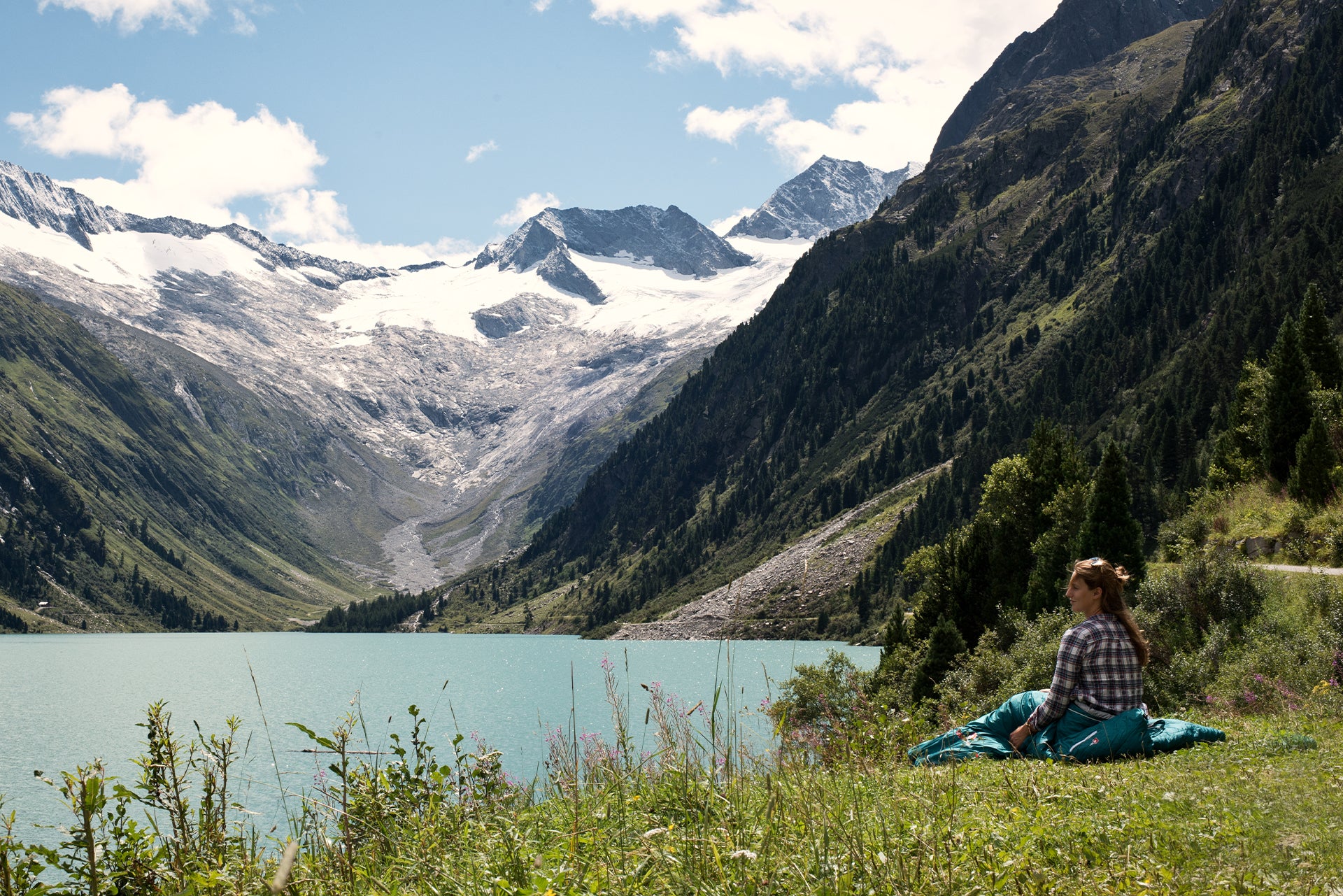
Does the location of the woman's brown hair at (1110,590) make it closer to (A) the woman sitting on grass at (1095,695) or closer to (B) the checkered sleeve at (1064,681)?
(A) the woman sitting on grass at (1095,695)

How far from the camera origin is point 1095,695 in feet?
36.2

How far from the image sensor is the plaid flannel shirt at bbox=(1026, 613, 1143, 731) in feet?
35.8

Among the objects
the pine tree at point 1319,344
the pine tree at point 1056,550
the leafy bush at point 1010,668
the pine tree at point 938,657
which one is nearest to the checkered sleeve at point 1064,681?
the leafy bush at point 1010,668

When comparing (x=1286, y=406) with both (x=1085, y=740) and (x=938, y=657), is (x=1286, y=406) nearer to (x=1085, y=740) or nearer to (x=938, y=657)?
(x=938, y=657)

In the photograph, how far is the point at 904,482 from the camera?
19450 centimetres

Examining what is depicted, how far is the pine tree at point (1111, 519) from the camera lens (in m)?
47.0

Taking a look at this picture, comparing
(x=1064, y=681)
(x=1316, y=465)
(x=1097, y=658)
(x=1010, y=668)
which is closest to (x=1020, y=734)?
(x=1064, y=681)

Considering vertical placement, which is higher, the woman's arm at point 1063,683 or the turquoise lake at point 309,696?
the woman's arm at point 1063,683

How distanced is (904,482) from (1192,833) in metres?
194

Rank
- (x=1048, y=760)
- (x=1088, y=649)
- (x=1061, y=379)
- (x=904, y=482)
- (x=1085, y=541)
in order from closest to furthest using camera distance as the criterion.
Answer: (x=1048, y=760)
(x=1088, y=649)
(x=1085, y=541)
(x=1061, y=379)
(x=904, y=482)

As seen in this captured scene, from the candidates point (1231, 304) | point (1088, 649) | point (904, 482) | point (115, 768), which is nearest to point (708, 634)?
point (904, 482)

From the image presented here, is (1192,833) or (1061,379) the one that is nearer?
(1192,833)

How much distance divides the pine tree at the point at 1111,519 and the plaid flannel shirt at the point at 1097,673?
39086 millimetres

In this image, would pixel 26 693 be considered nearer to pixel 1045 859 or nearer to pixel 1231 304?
pixel 1045 859
